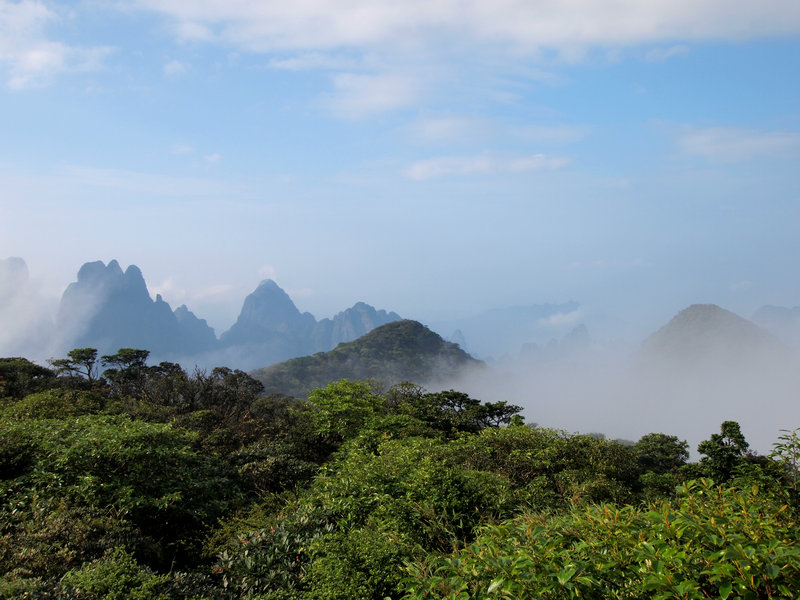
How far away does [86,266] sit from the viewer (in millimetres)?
157250

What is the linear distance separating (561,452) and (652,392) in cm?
21230

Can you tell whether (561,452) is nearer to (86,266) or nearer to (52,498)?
(52,498)

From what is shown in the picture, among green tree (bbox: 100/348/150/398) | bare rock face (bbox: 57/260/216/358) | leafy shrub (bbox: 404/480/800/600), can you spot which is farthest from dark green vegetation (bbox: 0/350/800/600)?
bare rock face (bbox: 57/260/216/358)

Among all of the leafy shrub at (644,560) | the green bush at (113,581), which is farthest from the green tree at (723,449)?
the green bush at (113,581)

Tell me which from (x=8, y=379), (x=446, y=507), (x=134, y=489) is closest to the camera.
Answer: (x=446, y=507)

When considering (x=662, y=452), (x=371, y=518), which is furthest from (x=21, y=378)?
(x=662, y=452)

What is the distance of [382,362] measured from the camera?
117 meters

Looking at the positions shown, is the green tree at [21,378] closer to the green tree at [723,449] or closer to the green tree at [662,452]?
the green tree at [723,449]

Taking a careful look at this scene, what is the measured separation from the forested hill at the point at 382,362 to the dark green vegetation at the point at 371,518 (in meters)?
76.4

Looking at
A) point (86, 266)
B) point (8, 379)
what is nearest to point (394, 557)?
point (8, 379)

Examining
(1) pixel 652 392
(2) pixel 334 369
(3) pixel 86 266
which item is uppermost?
(3) pixel 86 266

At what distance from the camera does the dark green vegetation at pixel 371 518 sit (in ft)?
11.4

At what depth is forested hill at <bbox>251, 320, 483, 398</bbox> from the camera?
95688 millimetres

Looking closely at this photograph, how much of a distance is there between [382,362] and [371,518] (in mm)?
111143
